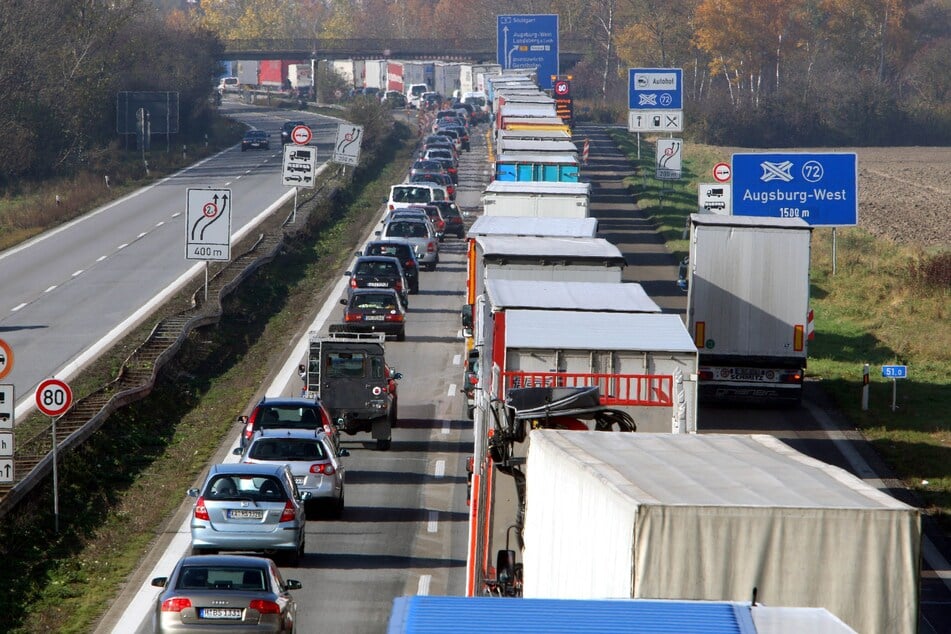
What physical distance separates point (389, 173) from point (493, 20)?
103m

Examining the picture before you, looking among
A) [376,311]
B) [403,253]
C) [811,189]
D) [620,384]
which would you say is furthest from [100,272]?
[620,384]

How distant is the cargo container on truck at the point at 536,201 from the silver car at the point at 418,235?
3.45m

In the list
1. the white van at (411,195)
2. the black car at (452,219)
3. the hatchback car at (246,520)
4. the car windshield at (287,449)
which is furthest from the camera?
the white van at (411,195)

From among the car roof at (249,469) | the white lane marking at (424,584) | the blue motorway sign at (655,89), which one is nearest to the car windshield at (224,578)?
the white lane marking at (424,584)

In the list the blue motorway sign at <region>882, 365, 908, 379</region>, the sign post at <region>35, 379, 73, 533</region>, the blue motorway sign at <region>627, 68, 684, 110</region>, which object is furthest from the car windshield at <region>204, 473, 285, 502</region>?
the blue motorway sign at <region>627, 68, 684, 110</region>

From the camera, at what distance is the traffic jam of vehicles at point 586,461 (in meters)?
8.30

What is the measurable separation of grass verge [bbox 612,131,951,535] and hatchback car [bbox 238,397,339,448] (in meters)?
8.56

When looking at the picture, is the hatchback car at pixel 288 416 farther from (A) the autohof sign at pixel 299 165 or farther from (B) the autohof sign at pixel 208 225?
(A) the autohof sign at pixel 299 165

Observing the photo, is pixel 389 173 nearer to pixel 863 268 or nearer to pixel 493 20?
pixel 863 268

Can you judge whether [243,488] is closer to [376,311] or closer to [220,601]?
[220,601]

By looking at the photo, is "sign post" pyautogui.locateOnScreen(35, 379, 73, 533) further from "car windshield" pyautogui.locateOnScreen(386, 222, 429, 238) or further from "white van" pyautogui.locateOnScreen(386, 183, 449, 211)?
"white van" pyautogui.locateOnScreen(386, 183, 449, 211)

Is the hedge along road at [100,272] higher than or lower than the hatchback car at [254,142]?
lower

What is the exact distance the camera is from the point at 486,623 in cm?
639

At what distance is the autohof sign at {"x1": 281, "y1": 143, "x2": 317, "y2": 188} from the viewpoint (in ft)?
145
